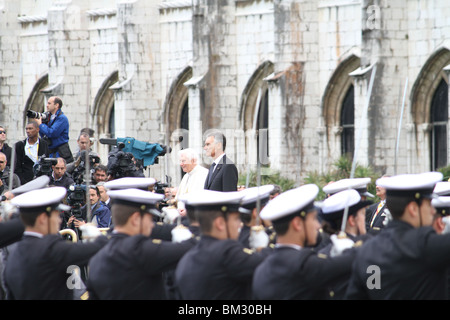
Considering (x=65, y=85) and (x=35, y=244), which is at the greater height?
(x=65, y=85)

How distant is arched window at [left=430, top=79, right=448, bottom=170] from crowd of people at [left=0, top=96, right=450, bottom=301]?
738 inches

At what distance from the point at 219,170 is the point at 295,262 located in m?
6.37

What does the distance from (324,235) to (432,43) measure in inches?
745

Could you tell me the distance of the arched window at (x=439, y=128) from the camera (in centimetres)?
2730

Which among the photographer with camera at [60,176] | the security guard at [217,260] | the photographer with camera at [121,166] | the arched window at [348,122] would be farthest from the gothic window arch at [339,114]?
the security guard at [217,260]

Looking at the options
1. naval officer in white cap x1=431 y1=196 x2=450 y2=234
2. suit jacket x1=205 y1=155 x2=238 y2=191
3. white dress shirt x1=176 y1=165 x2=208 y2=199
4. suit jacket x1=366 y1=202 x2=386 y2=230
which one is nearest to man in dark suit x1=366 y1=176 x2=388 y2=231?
A: suit jacket x1=366 y1=202 x2=386 y2=230

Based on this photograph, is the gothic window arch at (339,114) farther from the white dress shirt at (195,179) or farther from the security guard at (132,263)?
the security guard at (132,263)

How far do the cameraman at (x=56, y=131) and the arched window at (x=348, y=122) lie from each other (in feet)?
45.3

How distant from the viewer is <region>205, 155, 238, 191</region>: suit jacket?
520 inches

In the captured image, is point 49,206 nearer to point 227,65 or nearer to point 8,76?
point 227,65

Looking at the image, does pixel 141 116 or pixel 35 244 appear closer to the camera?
pixel 35 244

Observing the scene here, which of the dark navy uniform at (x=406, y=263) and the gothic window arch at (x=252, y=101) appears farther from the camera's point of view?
the gothic window arch at (x=252, y=101)
